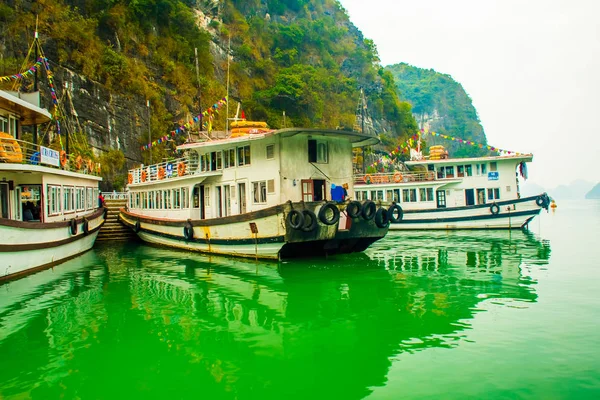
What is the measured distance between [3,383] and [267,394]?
12.2 ft

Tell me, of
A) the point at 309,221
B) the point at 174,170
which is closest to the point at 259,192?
the point at 309,221

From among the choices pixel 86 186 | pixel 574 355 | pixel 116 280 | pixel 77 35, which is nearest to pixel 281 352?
pixel 574 355

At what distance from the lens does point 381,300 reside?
10.5 metres

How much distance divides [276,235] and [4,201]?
28.6 ft

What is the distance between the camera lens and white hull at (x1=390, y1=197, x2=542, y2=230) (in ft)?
85.8

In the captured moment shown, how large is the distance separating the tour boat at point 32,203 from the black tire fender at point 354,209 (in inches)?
385

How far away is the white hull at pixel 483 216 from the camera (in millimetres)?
26156

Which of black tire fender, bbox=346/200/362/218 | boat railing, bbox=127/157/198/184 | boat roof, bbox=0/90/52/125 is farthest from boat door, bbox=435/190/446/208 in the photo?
boat roof, bbox=0/90/52/125

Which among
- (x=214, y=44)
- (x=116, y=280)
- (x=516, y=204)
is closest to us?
(x=116, y=280)

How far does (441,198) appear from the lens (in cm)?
2834

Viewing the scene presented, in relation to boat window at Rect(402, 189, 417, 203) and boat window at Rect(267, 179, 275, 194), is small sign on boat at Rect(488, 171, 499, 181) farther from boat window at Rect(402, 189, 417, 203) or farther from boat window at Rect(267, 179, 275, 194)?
boat window at Rect(267, 179, 275, 194)

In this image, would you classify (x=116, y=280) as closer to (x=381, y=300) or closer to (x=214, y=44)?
(x=381, y=300)

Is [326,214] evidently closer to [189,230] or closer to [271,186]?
[271,186]

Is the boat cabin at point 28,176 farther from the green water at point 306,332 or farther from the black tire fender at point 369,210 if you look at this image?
the black tire fender at point 369,210
